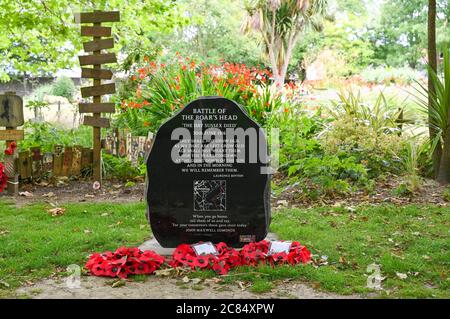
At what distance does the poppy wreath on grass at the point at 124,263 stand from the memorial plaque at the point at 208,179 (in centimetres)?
61

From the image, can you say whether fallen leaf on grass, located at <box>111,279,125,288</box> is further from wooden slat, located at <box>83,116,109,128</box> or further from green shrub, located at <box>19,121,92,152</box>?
green shrub, located at <box>19,121,92,152</box>

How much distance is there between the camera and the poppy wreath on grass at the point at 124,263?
15.9ft

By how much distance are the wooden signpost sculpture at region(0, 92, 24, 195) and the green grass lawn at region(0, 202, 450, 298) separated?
2.25ft

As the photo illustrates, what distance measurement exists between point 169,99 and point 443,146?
184 inches

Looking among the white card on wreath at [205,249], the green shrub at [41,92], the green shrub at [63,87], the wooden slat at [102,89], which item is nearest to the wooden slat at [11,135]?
the wooden slat at [102,89]

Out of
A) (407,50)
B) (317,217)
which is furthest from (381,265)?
(407,50)

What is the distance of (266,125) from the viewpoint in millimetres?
10516

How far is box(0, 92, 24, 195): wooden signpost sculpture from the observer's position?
28.6 feet

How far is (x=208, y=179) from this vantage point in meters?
5.60

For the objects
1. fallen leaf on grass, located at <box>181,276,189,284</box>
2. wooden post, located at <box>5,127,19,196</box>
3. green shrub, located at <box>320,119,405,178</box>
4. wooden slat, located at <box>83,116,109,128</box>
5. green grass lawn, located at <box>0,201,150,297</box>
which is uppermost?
wooden slat, located at <box>83,116,109,128</box>

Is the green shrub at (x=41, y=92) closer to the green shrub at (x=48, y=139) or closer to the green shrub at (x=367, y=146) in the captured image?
the green shrub at (x=48, y=139)

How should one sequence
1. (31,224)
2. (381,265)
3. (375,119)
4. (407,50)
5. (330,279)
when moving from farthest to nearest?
(407,50), (375,119), (31,224), (381,265), (330,279)

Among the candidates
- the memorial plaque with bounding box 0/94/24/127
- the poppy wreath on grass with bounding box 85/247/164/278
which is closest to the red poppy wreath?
the poppy wreath on grass with bounding box 85/247/164/278

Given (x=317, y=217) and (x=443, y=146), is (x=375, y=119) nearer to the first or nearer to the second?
(x=443, y=146)
